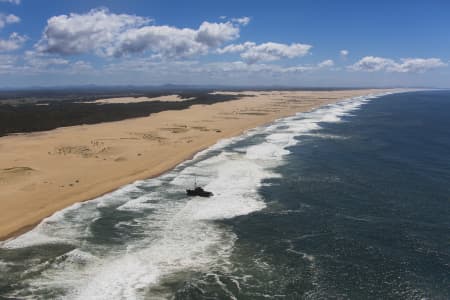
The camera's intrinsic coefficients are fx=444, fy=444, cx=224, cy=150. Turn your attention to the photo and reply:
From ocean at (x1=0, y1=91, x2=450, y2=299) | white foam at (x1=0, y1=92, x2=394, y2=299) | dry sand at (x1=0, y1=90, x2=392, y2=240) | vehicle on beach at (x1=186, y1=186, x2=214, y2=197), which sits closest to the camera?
ocean at (x1=0, y1=91, x2=450, y2=299)

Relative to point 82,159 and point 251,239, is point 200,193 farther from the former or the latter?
point 82,159

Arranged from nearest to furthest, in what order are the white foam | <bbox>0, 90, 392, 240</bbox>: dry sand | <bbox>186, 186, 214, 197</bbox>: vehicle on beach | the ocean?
the ocean
the white foam
<bbox>0, 90, 392, 240</bbox>: dry sand
<bbox>186, 186, 214, 197</bbox>: vehicle on beach

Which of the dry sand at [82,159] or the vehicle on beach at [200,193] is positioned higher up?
the dry sand at [82,159]

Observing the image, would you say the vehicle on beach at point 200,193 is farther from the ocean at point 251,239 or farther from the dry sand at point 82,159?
the dry sand at point 82,159

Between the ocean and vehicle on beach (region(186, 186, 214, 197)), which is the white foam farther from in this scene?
vehicle on beach (region(186, 186, 214, 197))

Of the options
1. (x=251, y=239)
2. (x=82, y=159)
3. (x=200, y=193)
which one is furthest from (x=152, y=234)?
(x=82, y=159)

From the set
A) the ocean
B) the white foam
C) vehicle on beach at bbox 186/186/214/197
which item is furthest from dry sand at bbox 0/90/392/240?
vehicle on beach at bbox 186/186/214/197

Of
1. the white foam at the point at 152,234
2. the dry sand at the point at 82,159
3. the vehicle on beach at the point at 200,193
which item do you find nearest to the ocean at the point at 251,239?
the white foam at the point at 152,234
